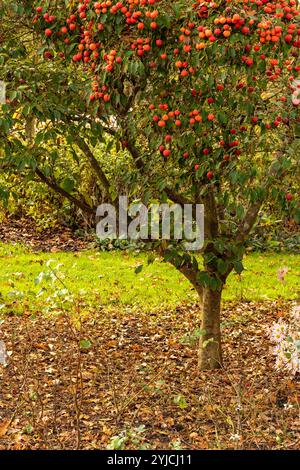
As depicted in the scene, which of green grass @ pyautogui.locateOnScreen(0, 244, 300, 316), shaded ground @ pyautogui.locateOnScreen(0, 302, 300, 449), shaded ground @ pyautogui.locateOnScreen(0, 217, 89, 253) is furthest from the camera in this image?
shaded ground @ pyautogui.locateOnScreen(0, 217, 89, 253)

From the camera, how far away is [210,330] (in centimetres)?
548

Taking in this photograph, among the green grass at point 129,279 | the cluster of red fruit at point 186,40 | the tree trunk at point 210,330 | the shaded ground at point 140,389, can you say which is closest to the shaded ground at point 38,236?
the green grass at point 129,279

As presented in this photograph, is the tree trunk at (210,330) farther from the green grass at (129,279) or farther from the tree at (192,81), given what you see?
the green grass at (129,279)

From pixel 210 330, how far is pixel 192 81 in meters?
2.14

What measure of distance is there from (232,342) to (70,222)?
6.09m

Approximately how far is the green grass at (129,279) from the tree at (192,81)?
11.0 ft

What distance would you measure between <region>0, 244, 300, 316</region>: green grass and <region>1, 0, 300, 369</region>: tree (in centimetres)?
334

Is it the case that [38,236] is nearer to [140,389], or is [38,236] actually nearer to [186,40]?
[140,389]

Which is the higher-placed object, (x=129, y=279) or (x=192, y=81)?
(x=192, y=81)

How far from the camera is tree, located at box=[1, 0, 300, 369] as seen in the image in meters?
3.85

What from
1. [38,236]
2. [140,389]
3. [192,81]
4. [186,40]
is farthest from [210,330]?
[38,236]

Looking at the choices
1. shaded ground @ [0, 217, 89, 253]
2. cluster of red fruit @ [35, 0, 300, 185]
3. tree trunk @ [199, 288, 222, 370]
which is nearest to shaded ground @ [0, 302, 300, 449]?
tree trunk @ [199, 288, 222, 370]

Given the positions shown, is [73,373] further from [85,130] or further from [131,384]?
[85,130]

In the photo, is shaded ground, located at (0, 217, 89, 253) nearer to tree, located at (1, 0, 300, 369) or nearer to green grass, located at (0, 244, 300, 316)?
green grass, located at (0, 244, 300, 316)
